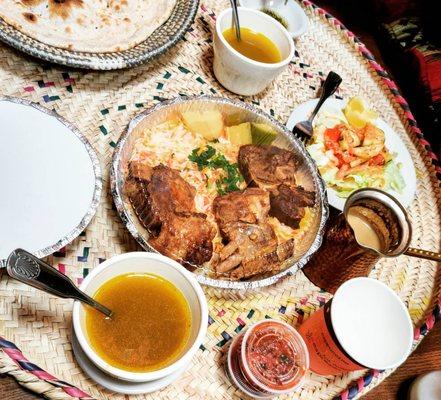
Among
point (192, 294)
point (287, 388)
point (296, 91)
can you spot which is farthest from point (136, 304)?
point (296, 91)

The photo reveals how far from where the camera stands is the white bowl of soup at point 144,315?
4.75 feet

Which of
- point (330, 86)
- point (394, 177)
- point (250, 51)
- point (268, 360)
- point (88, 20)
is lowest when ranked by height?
point (268, 360)

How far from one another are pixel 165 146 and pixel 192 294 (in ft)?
2.84

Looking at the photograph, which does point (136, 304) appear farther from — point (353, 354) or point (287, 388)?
point (353, 354)

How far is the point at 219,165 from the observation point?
222 cm

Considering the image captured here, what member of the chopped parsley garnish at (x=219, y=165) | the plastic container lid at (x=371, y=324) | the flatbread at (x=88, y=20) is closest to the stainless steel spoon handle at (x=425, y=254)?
the plastic container lid at (x=371, y=324)

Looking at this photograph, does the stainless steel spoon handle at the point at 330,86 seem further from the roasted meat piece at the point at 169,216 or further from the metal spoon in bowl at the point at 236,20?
the roasted meat piece at the point at 169,216

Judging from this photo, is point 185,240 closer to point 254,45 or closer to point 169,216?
point 169,216

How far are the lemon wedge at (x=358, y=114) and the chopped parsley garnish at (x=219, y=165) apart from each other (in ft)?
3.14

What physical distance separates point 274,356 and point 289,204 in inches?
28.6

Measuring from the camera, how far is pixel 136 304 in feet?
5.14

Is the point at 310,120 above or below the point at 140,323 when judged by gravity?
above

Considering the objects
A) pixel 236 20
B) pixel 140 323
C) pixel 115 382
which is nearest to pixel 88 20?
pixel 236 20

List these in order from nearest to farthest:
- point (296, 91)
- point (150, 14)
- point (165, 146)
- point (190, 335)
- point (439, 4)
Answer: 1. point (190, 335)
2. point (165, 146)
3. point (150, 14)
4. point (296, 91)
5. point (439, 4)
